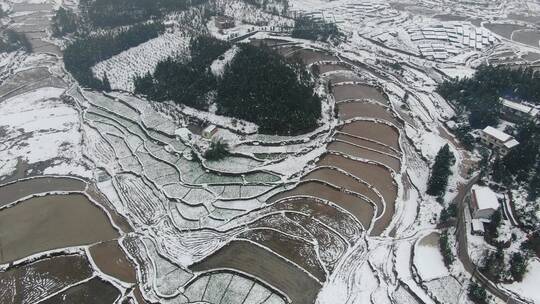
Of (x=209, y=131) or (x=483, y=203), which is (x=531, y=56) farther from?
(x=209, y=131)

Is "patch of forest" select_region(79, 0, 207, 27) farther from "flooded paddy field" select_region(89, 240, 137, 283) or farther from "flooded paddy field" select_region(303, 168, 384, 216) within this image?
"flooded paddy field" select_region(89, 240, 137, 283)

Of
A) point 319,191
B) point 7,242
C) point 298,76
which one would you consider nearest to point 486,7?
point 298,76

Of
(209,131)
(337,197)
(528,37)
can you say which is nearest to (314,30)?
(209,131)

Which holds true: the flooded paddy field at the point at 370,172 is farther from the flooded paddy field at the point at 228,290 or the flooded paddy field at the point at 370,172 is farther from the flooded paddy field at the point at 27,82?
the flooded paddy field at the point at 27,82

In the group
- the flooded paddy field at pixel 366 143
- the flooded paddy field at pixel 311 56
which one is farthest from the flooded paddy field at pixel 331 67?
the flooded paddy field at pixel 366 143

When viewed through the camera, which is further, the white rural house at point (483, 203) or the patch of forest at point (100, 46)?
the patch of forest at point (100, 46)

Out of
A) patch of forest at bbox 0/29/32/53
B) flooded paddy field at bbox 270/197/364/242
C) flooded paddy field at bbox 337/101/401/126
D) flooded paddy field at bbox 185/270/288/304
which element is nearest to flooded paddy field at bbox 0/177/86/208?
flooded paddy field at bbox 185/270/288/304

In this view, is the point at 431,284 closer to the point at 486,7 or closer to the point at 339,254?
A: the point at 339,254
